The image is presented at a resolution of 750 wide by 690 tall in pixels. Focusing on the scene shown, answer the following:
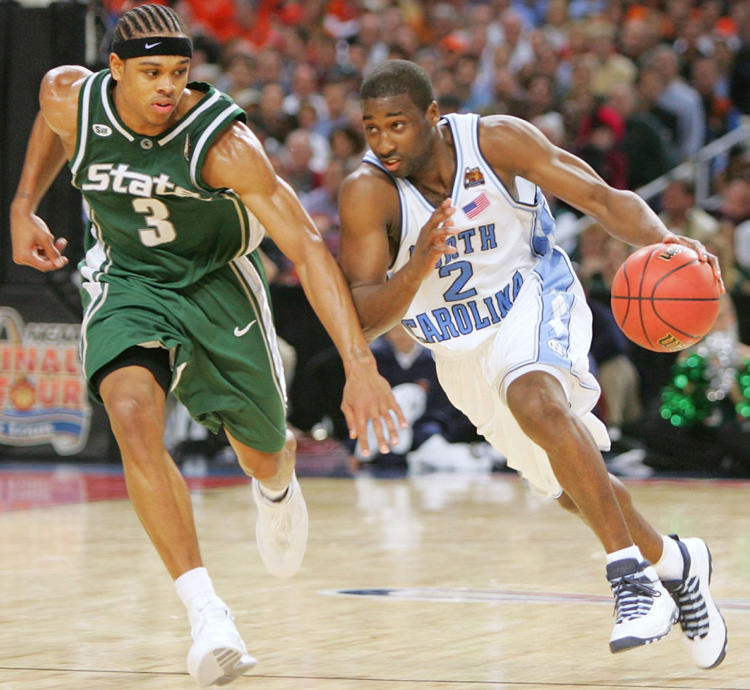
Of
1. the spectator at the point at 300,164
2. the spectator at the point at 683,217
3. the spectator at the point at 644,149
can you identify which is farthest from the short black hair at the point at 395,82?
the spectator at the point at 644,149

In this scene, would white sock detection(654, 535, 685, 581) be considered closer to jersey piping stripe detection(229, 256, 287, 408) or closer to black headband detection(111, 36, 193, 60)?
jersey piping stripe detection(229, 256, 287, 408)

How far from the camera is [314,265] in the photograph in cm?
407

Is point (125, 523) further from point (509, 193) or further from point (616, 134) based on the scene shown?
point (616, 134)

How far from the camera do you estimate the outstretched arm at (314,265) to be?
382cm

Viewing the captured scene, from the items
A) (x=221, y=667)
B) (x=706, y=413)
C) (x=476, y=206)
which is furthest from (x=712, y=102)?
(x=221, y=667)

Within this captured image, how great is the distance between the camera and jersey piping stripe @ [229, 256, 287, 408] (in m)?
4.82

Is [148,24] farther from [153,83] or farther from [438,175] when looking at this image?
[438,175]

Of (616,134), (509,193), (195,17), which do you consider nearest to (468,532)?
(509,193)

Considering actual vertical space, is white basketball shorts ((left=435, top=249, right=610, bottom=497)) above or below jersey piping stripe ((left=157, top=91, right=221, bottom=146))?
below

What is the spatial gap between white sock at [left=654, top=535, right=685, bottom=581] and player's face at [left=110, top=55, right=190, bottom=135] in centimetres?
198

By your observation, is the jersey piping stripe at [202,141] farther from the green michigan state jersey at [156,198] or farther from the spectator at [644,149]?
the spectator at [644,149]

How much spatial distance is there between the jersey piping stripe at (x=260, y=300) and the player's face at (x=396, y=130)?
0.62 metres

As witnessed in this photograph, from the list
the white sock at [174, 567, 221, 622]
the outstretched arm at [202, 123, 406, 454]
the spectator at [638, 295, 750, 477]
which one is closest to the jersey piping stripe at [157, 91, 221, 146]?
the outstretched arm at [202, 123, 406, 454]

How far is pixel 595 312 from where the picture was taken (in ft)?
32.6
